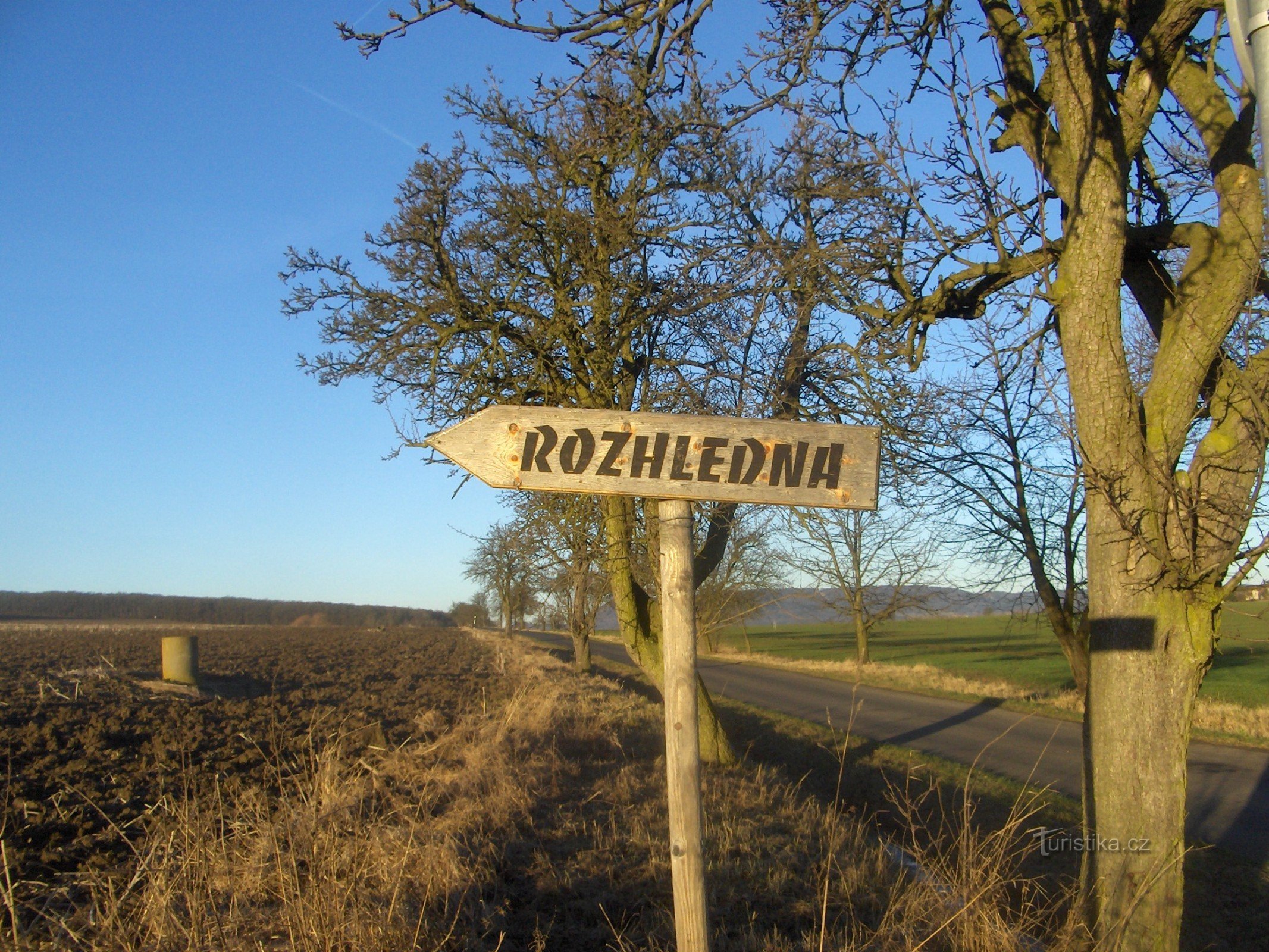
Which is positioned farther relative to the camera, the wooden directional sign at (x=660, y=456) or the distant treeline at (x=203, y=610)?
the distant treeline at (x=203, y=610)

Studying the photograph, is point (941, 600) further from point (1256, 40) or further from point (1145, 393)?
point (1256, 40)

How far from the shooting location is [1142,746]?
4.04m

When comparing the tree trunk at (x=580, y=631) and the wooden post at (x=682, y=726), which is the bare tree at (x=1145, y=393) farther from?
the tree trunk at (x=580, y=631)

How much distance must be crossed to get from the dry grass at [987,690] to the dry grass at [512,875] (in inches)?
120

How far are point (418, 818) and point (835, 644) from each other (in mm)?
45164

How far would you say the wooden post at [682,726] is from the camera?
8.60 ft

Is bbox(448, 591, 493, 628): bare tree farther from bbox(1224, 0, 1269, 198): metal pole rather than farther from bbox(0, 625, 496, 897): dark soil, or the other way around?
bbox(1224, 0, 1269, 198): metal pole

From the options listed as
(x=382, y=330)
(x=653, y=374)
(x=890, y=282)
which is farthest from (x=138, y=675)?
(x=890, y=282)

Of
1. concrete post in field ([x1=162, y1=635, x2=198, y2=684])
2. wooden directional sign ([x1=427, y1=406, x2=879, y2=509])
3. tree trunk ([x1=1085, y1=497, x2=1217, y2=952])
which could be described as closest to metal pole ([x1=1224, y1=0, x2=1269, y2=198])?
wooden directional sign ([x1=427, y1=406, x2=879, y2=509])

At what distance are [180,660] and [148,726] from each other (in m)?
7.43

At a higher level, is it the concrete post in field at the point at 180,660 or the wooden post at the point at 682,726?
the wooden post at the point at 682,726

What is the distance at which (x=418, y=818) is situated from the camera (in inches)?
231

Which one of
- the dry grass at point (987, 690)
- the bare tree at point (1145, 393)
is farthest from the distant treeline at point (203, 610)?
the bare tree at point (1145, 393)

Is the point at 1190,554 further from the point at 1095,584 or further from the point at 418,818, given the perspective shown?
the point at 418,818
